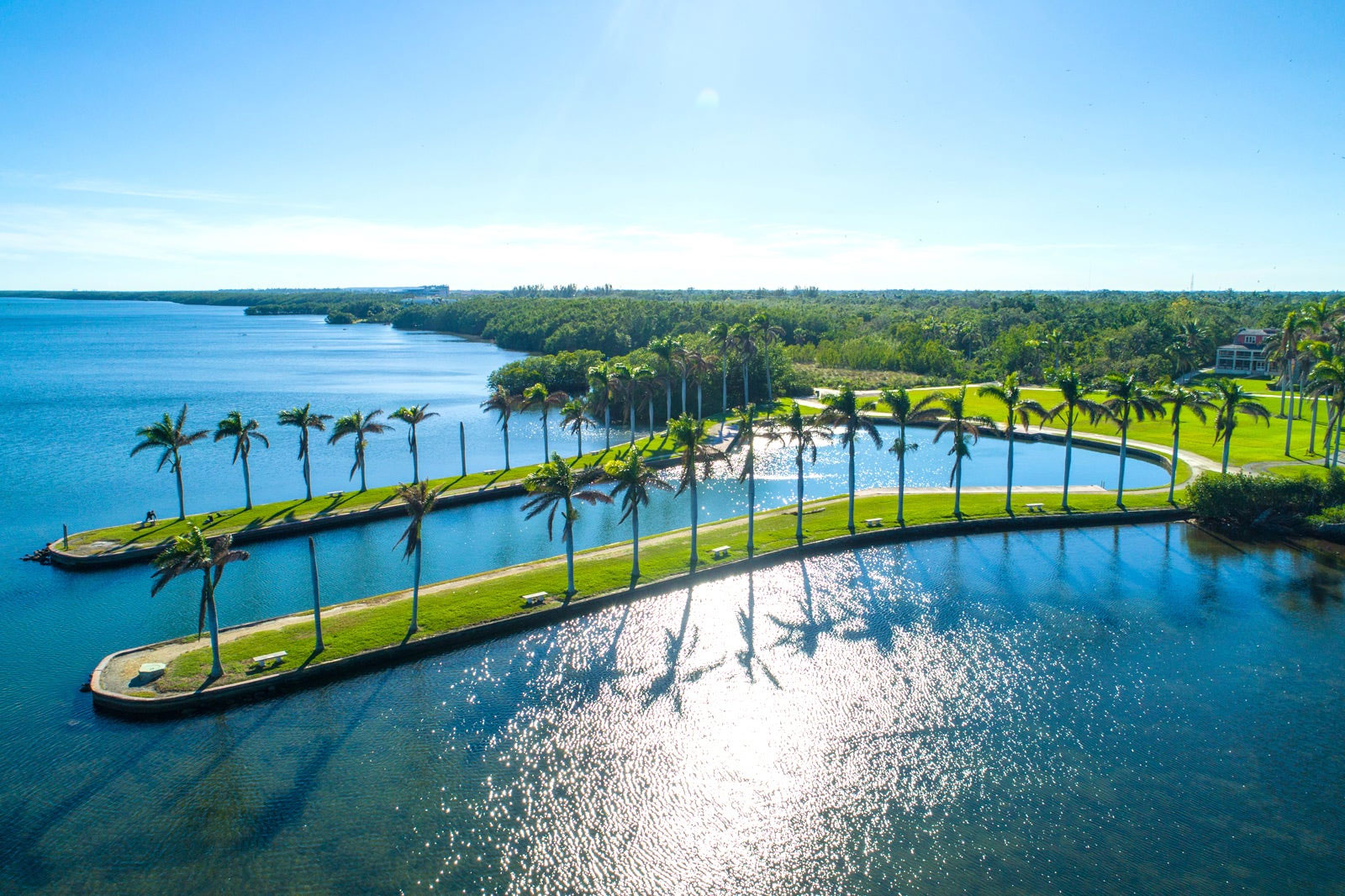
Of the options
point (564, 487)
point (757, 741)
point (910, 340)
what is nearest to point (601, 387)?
point (564, 487)

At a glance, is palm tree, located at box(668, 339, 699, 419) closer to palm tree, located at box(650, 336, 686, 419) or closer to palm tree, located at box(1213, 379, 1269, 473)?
palm tree, located at box(650, 336, 686, 419)

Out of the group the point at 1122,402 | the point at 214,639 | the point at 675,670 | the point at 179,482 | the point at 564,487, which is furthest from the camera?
the point at 1122,402

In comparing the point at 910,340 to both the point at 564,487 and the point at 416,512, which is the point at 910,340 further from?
the point at 416,512

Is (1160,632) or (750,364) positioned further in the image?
(750,364)

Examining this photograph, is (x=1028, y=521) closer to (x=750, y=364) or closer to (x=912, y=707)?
(x=912, y=707)

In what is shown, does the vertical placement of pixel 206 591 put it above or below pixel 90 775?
above

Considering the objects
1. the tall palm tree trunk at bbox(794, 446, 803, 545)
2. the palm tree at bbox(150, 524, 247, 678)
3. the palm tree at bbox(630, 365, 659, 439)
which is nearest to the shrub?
the tall palm tree trunk at bbox(794, 446, 803, 545)

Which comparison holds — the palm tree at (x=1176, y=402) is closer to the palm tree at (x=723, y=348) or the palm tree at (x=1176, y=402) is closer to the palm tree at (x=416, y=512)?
the palm tree at (x=723, y=348)

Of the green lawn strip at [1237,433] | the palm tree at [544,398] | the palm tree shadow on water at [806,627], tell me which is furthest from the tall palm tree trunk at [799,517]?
the green lawn strip at [1237,433]

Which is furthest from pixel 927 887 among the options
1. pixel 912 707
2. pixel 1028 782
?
pixel 912 707
